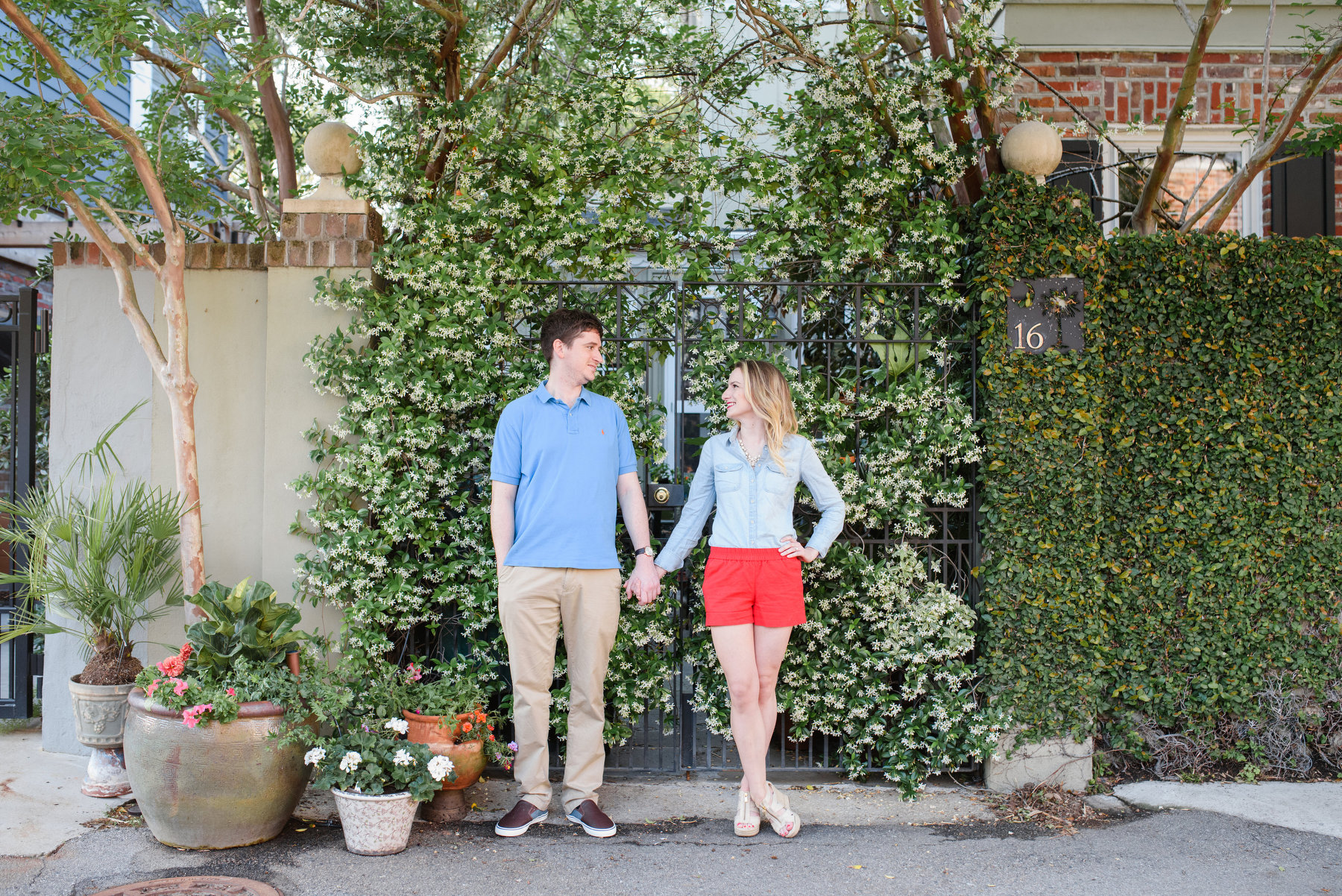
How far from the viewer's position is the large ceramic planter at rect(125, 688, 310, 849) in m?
3.36

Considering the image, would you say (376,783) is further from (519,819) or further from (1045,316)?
(1045,316)

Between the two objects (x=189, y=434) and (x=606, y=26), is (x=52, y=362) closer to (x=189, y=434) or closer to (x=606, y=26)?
(x=189, y=434)

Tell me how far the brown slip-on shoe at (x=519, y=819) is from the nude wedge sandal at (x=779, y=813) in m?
0.91

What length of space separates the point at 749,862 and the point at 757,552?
1179mm

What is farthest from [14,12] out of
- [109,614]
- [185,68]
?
[109,614]

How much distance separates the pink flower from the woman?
5.87ft

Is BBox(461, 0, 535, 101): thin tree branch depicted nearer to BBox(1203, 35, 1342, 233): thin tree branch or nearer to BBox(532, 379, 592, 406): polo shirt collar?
BBox(532, 379, 592, 406): polo shirt collar

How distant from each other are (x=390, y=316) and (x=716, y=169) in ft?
6.00

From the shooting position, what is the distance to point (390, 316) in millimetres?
4230

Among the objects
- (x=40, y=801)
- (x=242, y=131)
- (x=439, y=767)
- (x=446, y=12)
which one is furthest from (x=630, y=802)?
(x=242, y=131)

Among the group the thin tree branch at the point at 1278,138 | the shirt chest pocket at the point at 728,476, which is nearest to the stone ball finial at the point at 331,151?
the shirt chest pocket at the point at 728,476

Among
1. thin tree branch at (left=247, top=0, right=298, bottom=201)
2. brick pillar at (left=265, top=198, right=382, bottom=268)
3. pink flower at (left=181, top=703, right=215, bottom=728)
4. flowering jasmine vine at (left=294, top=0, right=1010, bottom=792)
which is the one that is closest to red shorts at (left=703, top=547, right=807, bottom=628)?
flowering jasmine vine at (left=294, top=0, right=1010, bottom=792)

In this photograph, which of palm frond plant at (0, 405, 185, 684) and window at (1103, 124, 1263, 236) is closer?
palm frond plant at (0, 405, 185, 684)

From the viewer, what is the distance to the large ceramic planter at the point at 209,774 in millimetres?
3355
